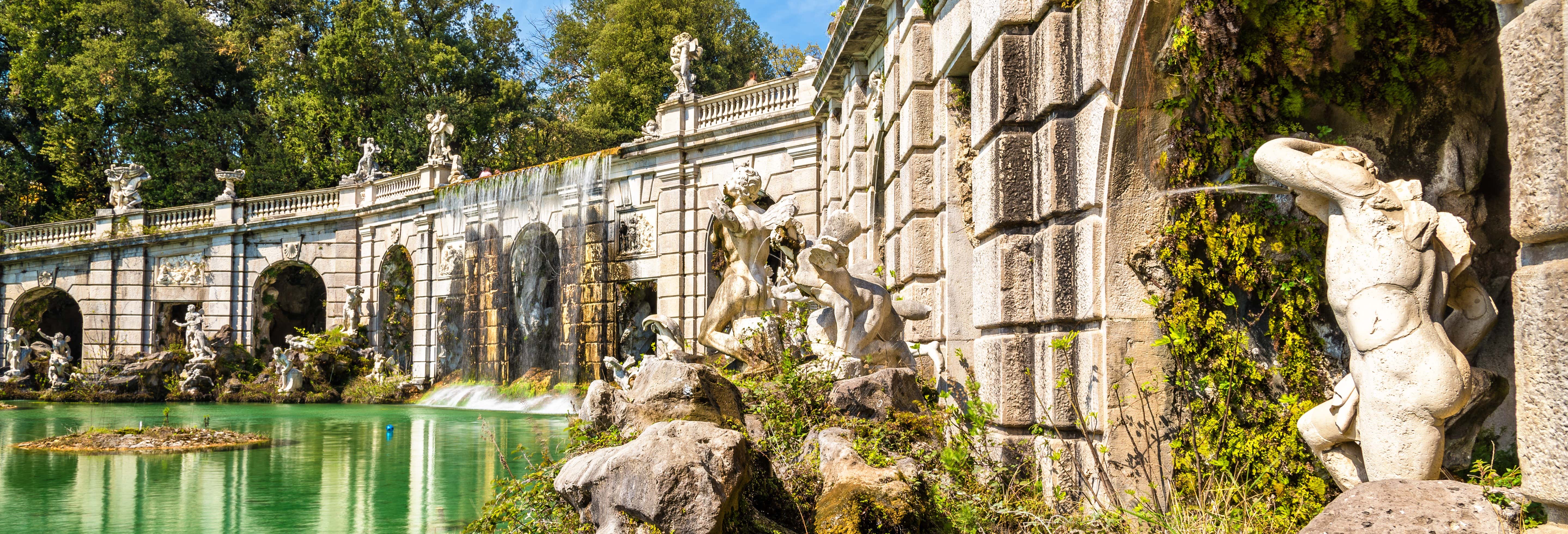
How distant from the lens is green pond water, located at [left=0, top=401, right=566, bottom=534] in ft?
21.3

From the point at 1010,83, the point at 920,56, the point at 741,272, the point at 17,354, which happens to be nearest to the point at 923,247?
the point at 920,56

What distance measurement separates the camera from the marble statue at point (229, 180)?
2481cm

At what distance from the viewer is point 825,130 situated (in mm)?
15570

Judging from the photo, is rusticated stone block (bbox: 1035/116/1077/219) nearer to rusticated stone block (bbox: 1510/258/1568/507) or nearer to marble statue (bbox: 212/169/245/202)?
rusticated stone block (bbox: 1510/258/1568/507)

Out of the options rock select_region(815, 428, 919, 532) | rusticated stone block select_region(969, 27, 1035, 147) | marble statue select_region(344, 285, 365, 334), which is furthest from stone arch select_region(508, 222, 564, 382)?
rock select_region(815, 428, 919, 532)

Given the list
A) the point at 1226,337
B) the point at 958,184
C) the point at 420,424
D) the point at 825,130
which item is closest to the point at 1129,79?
the point at 1226,337

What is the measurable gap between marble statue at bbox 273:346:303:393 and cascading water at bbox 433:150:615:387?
318 cm

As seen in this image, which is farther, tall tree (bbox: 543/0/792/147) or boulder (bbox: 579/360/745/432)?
Answer: tall tree (bbox: 543/0/792/147)

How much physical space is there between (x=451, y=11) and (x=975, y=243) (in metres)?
25.3

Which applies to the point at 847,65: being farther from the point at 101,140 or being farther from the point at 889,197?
the point at 101,140

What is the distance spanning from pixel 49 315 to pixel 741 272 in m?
26.2

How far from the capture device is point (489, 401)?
765 inches

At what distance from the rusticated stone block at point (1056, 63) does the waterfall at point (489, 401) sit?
39.6ft

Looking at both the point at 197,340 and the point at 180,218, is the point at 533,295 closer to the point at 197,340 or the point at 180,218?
the point at 197,340
